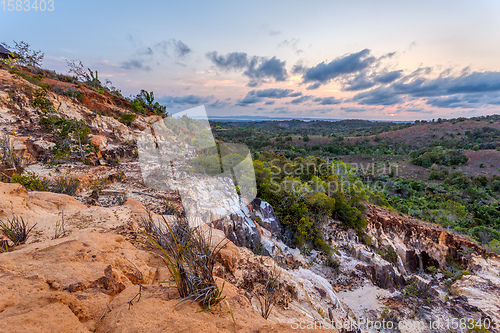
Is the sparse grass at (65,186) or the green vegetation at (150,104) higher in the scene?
the green vegetation at (150,104)

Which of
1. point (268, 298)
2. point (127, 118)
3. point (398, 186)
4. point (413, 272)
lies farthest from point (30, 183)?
point (398, 186)

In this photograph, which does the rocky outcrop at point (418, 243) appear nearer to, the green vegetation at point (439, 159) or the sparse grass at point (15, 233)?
the sparse grass at point (15, 233)

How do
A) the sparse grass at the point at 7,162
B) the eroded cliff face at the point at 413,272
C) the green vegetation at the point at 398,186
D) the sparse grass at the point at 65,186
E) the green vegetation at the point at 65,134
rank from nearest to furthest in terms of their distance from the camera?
the sparse grass at the point at 65,186 → the sparse grass at the point at 7,162 → the eroded cliff face at the point at 413,272 → the green vegetation at the point at 65,134 → the green vegetation at the point at 398,186

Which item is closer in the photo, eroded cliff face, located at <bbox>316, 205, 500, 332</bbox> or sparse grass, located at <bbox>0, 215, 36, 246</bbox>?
sparse grass, located at <bbox>0, 215, 36, 246</bbox>

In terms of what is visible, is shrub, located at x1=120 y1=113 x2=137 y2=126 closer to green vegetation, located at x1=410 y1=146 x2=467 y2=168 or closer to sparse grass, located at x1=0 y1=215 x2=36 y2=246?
sparse grass, located at x1=0 y1=215 x2=36 y2=246

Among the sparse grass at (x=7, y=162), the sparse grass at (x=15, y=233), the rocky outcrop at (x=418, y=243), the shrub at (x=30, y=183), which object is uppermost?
the sparse grass at (x=7, y=162)

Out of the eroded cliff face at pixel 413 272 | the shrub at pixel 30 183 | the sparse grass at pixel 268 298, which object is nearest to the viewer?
the sparse grass at pixel 268 298

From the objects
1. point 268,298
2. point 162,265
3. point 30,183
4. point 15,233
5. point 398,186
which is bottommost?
point 398,186

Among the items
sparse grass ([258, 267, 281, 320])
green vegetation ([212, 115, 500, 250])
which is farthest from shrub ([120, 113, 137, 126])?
sparse grass ([258, 267, 281, 320])

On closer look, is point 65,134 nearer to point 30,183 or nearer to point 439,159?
point 30,183

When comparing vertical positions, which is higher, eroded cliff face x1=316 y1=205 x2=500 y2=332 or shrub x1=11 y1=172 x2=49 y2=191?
shrub x1=11 y1=172 x2=49 y2=191

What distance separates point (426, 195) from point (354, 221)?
66.3 feet

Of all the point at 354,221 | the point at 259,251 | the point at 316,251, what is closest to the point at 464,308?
the point at 354,221

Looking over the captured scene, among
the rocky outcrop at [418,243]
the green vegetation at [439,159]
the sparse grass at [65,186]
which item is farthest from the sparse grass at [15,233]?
the green vegetation at [439,159]
